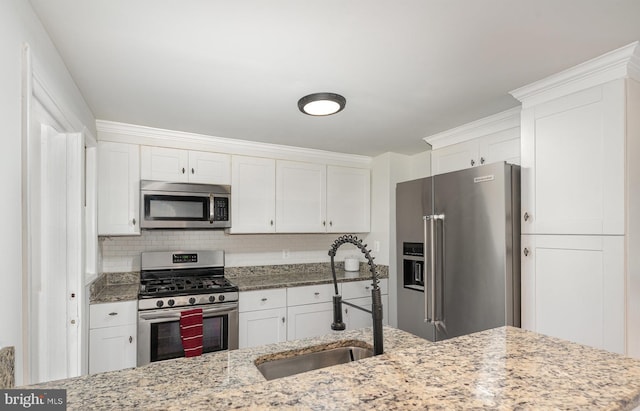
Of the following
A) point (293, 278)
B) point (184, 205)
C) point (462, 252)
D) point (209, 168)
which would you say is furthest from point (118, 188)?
point (462, 252)

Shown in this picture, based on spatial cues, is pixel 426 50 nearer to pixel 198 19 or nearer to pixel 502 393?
pixel 198 19

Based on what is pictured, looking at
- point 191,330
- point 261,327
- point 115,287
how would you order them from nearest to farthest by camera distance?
point 191,330
point 115,287
point 261,327

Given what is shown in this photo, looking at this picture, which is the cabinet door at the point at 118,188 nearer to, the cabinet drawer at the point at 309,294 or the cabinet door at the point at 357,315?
the cabinet drawer at the point at 309,294

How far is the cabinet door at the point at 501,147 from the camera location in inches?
106

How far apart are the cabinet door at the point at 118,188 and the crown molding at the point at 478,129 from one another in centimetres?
263

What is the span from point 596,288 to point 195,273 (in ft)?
10.3

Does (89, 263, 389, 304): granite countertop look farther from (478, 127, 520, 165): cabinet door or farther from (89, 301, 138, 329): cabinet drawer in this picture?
(478, 127, 520, 165): cabinet door

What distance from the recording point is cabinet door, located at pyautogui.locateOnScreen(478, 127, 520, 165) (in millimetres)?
2686

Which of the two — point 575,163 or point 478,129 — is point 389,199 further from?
point 575,163

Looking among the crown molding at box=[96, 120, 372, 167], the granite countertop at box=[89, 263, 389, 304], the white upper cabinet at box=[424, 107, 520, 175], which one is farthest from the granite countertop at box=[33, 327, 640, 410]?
the crown molding at box=[96, 120, 372, 167]

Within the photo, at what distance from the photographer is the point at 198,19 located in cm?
152

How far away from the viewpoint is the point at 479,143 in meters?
2.99

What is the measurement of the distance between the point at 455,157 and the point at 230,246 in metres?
2.38

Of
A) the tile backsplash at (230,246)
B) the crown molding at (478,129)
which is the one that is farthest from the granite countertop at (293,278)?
the crown molding at (478,129)
